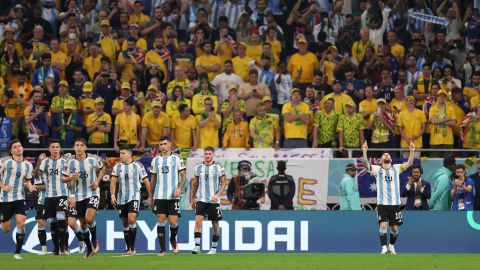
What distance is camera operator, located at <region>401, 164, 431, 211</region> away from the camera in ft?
94.2

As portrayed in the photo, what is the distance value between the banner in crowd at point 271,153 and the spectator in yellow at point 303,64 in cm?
320

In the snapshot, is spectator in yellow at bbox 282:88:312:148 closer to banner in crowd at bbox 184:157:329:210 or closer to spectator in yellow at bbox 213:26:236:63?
banner in crowd at bbox 184:157:329:210

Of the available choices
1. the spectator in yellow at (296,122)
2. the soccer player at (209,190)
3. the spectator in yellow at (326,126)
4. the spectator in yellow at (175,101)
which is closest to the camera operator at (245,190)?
the spectator in yellow at (296,122)

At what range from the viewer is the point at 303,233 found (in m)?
28.8

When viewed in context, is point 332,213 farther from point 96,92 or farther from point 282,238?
point 96,92

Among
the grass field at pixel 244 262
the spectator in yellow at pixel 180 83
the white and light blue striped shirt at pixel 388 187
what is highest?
the spectator in yellow at pixel 180 83

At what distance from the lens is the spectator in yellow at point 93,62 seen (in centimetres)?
3216

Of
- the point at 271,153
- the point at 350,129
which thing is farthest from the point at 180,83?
the point at 350,129

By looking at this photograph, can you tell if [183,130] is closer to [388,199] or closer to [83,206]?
[83,206]

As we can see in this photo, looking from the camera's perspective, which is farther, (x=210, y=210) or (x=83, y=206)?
(x=210, y=210)

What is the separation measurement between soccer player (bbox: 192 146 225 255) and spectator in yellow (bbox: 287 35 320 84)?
6.92 meters

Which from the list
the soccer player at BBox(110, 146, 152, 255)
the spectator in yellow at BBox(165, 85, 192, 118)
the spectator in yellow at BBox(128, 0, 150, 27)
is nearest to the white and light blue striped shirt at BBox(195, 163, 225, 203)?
the soccer player at BBox(110, 146, 152, 255)

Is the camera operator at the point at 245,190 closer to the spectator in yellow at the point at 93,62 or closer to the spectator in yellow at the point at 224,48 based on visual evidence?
the spectator in yellow at the point at 224,48

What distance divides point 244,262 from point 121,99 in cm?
939
